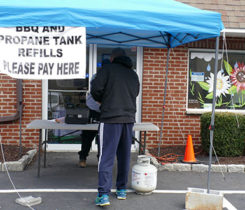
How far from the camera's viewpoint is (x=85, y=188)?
4.98 m

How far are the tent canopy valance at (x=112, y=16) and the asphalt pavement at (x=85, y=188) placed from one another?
228 cm

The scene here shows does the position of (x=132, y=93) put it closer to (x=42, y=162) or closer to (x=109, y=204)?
(x=109, y=204)

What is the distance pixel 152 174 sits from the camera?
461cm

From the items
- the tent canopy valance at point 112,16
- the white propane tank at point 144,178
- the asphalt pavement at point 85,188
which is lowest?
the asphalt pavement at point 85,188

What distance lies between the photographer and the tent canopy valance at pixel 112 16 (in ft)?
12.5

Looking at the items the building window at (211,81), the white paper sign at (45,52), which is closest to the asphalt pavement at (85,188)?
the white paper sign at (45,52)

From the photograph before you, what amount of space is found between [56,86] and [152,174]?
12.1ft

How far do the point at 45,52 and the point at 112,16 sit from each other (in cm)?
93

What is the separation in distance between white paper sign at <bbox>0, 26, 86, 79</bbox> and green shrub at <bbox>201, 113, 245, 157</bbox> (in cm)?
368

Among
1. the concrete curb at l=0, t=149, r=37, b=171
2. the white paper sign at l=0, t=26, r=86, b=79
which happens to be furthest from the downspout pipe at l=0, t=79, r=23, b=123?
the white paper sign at l=0, t=26, r=86, b=79

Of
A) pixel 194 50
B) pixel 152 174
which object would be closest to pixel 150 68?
pixel 194 50

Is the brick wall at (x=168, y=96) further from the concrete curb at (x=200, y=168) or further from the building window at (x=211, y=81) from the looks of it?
the concrete curb at (x=200, y=168)

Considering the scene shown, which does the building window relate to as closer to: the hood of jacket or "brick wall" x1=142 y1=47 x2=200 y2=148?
"brick wall" x1=142 y1=47 x2=200 y2=148

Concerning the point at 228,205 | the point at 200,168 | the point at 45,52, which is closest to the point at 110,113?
the point at 45,52
